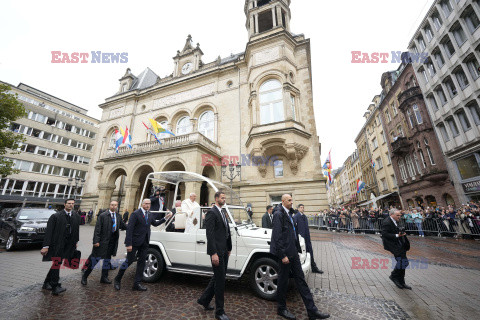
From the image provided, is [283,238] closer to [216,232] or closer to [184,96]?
[216,232]

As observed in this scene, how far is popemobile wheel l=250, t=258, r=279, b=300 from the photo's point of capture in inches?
153

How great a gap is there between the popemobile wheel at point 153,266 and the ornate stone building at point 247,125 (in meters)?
8.70

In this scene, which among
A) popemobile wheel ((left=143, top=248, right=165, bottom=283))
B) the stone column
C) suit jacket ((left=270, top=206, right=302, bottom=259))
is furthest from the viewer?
the stone column

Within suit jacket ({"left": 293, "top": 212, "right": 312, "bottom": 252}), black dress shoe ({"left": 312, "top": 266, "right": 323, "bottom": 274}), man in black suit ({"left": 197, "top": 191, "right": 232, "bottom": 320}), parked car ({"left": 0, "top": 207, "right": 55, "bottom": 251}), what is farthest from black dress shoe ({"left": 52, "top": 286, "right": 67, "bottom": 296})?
black dress shoe ({"left": 312, "top": 266, "right": 323, "bottom": 274})

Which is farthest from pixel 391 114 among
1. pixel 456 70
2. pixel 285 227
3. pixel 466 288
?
pixel 285 227

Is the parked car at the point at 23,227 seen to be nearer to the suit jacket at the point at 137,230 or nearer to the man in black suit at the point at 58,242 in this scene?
the man in black suit at the point at 58,242

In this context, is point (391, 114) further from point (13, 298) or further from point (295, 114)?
point (13, 298)

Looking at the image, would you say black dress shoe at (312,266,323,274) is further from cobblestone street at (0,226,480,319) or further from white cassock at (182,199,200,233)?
white cassock at (182,199,200,233)

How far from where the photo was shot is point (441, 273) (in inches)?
211

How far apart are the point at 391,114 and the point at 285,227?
29.9m

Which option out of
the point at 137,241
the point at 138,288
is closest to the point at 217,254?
the point at 137,241

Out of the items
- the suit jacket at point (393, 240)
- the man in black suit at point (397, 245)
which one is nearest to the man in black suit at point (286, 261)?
the man in black suit at point (397, 245)

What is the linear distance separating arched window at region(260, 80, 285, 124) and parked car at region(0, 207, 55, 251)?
1435 cm

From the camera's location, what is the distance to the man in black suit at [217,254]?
317cm
